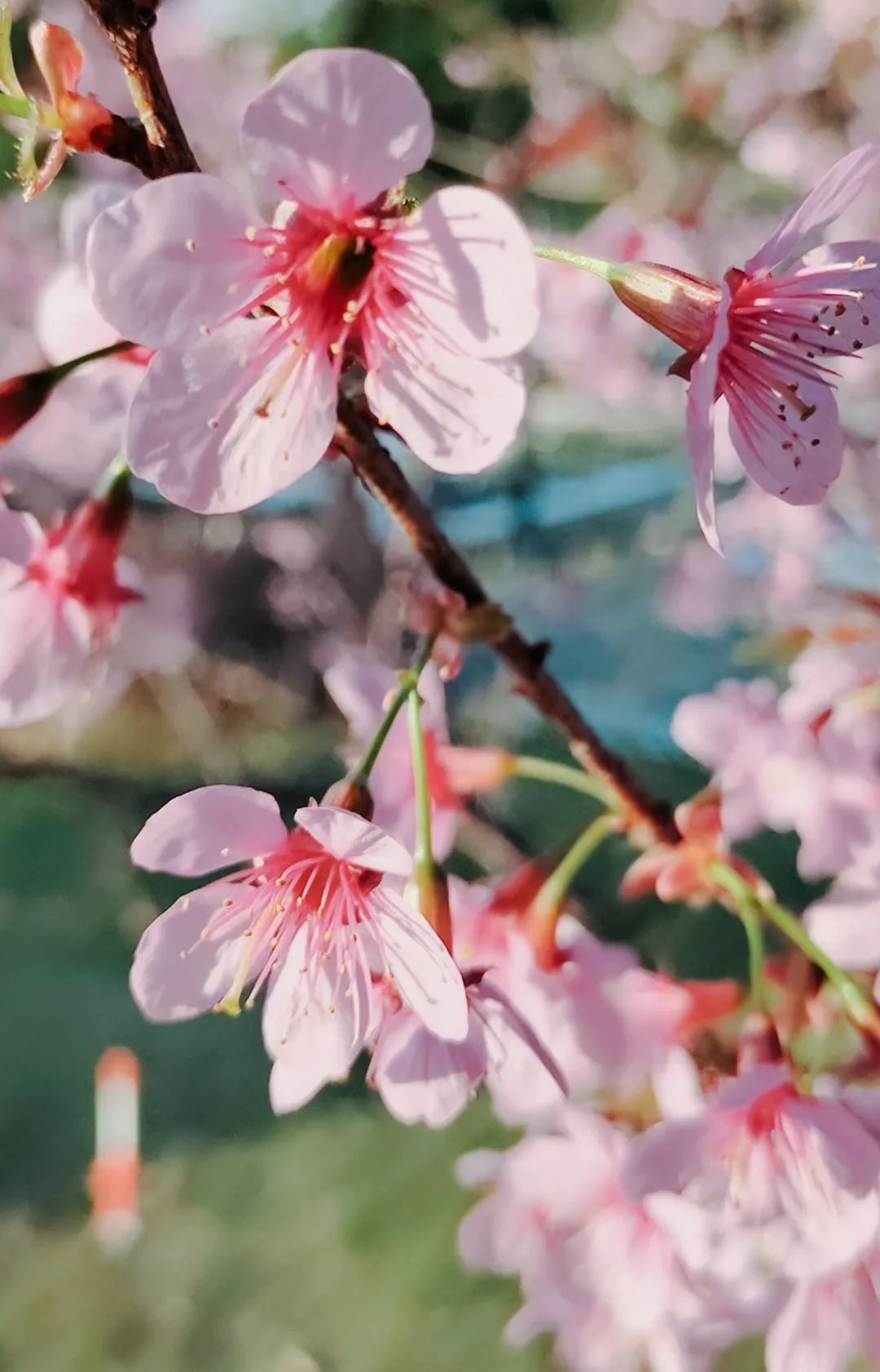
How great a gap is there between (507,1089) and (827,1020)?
0.17 m

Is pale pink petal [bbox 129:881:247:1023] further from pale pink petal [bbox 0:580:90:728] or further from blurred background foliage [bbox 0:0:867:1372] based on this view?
blurred background foliage [bbox 0:0:867:1372]

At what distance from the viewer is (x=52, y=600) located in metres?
0.40

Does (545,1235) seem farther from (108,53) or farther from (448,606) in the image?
(108,53)

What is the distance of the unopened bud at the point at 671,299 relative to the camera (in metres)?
0.29

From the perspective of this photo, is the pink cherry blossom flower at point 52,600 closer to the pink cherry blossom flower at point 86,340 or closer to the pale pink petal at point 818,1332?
the pink cherry blossom flower at point 86,340

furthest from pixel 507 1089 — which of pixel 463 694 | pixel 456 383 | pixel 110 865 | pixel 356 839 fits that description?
pixel 110 865

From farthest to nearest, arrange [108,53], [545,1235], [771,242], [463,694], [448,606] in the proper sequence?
[463,694] < [108,53] < [545,1235] < [448,606] < [771,242]

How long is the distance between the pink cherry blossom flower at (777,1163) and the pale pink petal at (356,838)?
0.20m

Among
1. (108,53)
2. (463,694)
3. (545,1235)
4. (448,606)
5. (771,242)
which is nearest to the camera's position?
(771,242)

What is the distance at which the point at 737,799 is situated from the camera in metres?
0.57

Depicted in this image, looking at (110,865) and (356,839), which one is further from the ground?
(356,839)

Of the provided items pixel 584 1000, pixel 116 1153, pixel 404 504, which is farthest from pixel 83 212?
pixel 116 1153

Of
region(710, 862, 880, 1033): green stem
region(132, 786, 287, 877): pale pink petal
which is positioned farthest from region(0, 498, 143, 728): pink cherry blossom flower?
region(710, 862, 880, 1033): green stem

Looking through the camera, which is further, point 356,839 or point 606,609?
point 606,609
